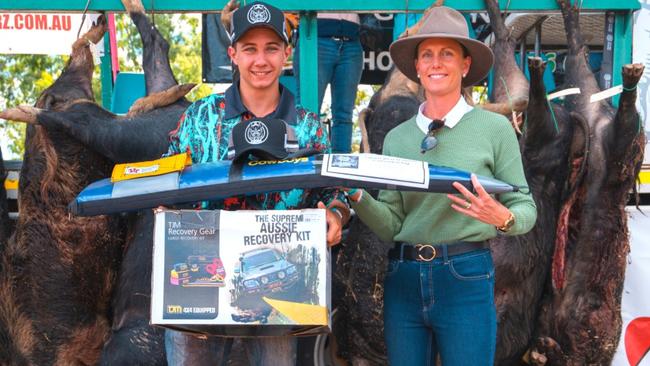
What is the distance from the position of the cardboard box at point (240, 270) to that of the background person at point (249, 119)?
0.19 metres

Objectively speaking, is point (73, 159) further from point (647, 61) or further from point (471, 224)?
point (647, 61)

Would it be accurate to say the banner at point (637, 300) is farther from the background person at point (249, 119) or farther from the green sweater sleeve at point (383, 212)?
the background person at point (249, 119)

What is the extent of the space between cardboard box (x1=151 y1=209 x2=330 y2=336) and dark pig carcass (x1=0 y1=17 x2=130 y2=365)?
154 cm

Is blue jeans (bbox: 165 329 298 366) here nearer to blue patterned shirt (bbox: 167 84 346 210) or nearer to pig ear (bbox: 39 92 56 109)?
blue patterned shirt (bbox: 167 84 346 210)

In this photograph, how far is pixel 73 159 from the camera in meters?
3.66

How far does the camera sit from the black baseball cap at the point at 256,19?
8.04 ft

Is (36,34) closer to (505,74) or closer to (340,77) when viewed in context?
(340,77)

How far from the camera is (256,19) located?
8.04 ft

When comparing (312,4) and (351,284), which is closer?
(351,284)

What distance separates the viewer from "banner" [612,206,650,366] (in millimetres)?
4148

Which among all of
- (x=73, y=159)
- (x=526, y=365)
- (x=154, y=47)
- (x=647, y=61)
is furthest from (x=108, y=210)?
(x=647, y=61)

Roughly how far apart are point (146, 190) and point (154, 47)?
1.90 metres

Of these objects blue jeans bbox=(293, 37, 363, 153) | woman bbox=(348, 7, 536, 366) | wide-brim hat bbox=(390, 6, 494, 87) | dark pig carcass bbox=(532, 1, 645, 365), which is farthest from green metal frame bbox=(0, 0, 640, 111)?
woman bbox=(348, 7, 536, 366)

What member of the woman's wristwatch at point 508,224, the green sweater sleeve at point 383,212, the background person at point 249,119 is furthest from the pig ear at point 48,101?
the woman's wristwatch at point 508,224
